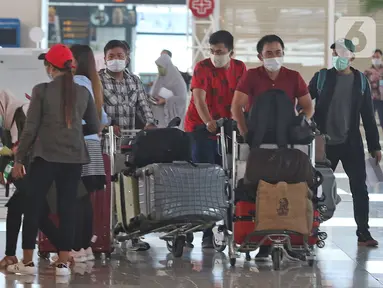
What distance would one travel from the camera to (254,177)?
20.8ft

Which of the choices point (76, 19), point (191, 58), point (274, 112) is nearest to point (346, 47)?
point (274, 112)

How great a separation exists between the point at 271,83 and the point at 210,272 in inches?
55.6

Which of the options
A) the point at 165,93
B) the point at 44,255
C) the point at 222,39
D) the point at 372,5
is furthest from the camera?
the point at 165,93

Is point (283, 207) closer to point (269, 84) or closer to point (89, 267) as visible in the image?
point (269, 84)

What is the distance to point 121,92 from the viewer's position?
7.52m

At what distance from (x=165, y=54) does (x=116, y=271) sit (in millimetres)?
6825

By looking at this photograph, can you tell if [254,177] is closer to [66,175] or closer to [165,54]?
[66,175]

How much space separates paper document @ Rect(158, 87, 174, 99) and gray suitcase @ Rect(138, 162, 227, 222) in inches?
230

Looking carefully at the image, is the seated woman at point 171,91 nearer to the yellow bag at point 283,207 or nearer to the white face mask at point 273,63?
the white face mask at point 273,63

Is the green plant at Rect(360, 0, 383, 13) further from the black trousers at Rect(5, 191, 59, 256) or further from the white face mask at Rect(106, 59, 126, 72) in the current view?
the white face mask at Rect(106, 59, 126, 72)

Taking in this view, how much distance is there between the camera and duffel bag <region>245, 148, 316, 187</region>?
6.34 meters

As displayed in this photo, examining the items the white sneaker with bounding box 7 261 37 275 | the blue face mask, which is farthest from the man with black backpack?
the white sneaker with bounding box 7 261 37 275

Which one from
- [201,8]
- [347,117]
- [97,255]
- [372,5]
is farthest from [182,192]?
[201,8]

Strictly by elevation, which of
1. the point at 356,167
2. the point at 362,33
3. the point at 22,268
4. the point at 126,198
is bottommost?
the point at 22,268
